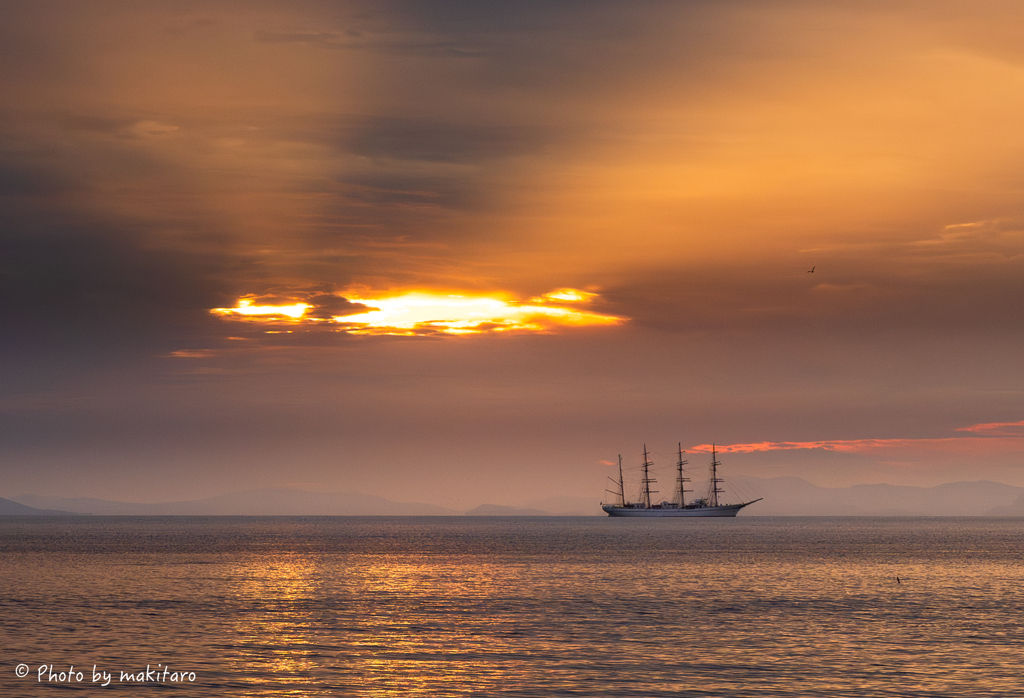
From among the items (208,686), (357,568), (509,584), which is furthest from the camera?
(357,568)

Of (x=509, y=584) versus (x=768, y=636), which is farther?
(x=509, y=584)

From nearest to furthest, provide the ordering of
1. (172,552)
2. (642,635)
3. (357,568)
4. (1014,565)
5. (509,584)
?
(642,635)
(509,584)
(357,568)
(1014,565)
(172,552)

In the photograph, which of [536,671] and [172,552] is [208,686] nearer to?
[536,671]

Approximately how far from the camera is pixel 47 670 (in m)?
45.8

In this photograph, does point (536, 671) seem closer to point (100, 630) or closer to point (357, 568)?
point (100, 630)

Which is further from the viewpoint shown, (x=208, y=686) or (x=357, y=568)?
(x=357, y=568)

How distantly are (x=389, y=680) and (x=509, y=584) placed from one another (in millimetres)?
51308

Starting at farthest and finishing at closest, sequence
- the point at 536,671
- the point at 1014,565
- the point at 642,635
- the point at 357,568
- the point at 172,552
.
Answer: the point at 172,552 < the point at 1014,565 < the point at 357,568 < the point at 642,635 < the point at 536,671

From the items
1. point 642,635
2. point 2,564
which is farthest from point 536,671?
point 2,564

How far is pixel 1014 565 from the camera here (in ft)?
437

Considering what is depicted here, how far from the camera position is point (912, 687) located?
43.8 metres

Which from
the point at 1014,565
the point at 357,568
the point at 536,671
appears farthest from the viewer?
the point at 1014,565

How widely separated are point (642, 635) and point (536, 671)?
12539mm

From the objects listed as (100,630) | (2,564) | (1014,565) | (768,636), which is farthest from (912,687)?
(2,564)
